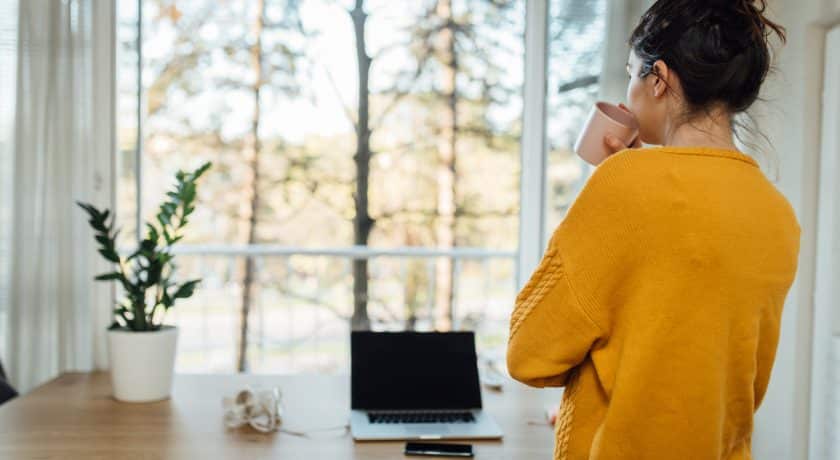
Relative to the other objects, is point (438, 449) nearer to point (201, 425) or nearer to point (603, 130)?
point (201, 425)

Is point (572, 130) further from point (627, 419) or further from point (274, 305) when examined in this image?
point (274, 305)

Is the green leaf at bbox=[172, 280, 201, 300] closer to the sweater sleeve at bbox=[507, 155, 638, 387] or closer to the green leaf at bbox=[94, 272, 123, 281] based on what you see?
the green leaf at bbox=[94, 272, 123, 281]

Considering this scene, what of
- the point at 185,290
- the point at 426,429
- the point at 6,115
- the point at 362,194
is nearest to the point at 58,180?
the point at 6,115

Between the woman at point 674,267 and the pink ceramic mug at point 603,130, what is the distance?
220mm

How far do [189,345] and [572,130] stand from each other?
135 inches

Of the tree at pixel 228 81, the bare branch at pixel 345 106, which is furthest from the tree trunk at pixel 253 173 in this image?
the bare branch at pixel 345 106

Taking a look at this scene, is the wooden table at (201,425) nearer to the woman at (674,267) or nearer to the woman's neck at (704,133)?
the woman at (674,267)

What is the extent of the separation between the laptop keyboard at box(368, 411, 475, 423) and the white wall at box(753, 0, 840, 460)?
63 cm

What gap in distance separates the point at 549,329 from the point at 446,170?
390cm

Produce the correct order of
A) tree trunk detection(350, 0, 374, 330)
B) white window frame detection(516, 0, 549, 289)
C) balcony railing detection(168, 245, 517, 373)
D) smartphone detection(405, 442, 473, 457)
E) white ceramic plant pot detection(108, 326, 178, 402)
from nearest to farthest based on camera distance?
smartphone detection(405, 442, 473, 457) → white ceramic plant pot detection(108, 326, 178, 402) → white window frame detection(516, 0, 549, 289) → tree trunk detection(350, 0, 374, 330) → balcony railing detection(168, 245, 517, 373)

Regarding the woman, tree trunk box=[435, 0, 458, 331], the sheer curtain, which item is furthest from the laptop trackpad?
tree trunk box=[435, 0, 458, 331]

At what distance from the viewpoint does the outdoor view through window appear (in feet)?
14.9

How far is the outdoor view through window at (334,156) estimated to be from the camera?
4.54 m

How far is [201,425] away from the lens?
148 cm
